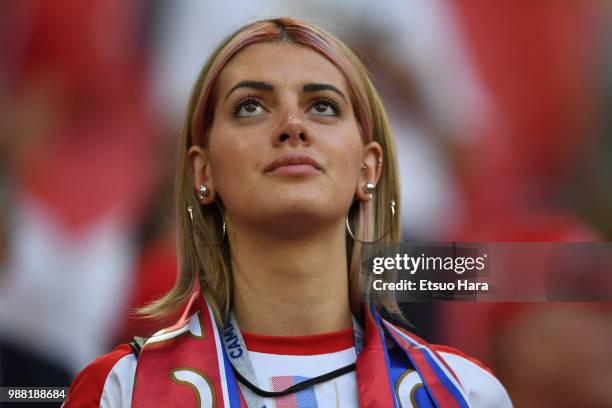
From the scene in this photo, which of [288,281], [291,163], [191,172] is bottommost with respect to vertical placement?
[288,281]

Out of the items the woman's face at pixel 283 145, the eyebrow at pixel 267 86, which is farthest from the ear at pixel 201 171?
the eyebrow at pixel 267 86

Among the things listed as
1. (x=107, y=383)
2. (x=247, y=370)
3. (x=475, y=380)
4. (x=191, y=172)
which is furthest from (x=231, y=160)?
(x=475, y=380)

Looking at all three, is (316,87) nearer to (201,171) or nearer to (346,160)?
(346,160)

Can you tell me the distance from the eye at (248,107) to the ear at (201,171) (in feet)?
0.53

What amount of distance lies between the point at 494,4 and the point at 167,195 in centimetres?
120

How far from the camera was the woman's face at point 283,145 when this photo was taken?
2121 mm

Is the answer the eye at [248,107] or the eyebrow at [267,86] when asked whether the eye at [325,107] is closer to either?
the eyebrow at [267,86]

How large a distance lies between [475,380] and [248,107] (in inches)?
41.2

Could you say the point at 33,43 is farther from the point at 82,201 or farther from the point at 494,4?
the point at 494,4

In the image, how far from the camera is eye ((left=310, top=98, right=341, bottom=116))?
226cm

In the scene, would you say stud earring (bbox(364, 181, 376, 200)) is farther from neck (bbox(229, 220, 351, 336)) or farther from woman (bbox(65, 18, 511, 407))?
neck (bbox(229, 220, 351, 336))

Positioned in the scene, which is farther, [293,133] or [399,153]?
[399,153]

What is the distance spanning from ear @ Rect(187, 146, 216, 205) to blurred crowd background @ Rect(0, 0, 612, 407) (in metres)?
0.22

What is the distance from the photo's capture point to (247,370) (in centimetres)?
219
